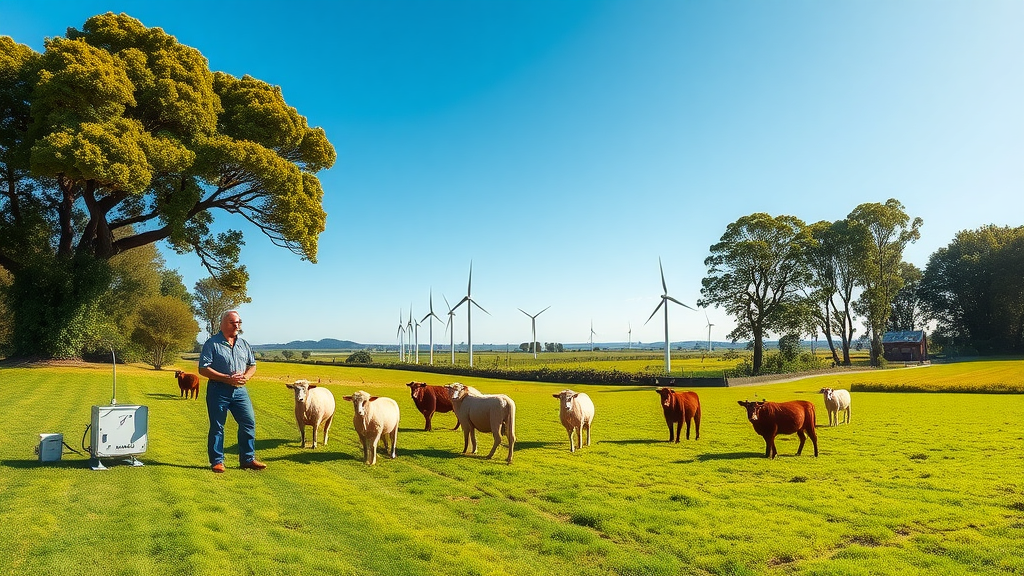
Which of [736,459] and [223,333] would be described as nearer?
[223,333]

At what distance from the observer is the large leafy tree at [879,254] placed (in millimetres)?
Answer: 62688

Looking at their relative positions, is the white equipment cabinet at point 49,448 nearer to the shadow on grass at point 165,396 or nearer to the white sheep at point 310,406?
the white sheep at point 310,406

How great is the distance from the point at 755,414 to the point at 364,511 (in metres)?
9.09

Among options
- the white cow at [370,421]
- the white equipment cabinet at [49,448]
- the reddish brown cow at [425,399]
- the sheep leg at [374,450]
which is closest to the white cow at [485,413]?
the white cow at [370,421]

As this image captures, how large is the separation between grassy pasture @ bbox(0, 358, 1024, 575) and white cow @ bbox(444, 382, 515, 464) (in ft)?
1.94

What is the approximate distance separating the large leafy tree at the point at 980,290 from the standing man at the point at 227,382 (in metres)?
102

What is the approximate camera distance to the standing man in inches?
338

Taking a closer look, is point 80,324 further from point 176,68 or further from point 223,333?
point 223,333

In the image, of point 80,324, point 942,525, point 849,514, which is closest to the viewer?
point 942,525

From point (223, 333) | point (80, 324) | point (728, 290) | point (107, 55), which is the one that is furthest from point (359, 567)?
point (728, 290)

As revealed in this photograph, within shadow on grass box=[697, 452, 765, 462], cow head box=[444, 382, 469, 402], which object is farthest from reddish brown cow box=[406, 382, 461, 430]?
shadow on grass box=[697, 452, 765, 462]

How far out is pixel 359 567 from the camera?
18.2ft

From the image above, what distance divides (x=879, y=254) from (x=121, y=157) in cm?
7537

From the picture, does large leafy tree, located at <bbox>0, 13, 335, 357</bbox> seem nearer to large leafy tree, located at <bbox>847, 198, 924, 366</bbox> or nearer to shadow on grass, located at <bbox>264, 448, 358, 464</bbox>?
shadow on grass, located at <bbox>264, 448, 358, 464</bbox>
